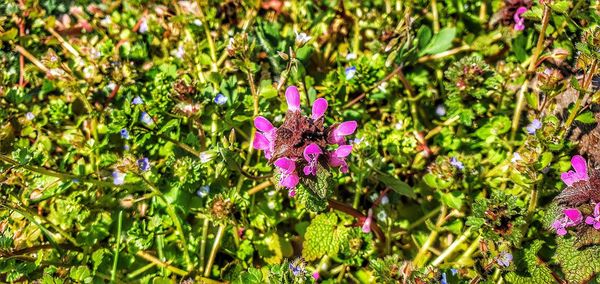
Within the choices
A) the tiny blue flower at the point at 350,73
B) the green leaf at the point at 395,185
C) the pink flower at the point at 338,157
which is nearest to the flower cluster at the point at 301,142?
the pink flower at the point at 338,157

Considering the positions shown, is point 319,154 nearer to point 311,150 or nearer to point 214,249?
point 311,150

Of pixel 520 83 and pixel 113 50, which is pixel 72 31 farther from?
pixel 520 83

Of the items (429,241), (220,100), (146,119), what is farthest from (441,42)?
(146,119)

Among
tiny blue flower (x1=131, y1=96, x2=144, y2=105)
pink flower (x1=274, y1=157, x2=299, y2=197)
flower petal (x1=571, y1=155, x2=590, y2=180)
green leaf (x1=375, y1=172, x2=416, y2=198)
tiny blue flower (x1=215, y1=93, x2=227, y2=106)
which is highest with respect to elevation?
pink flower (x1=274, y1=157, x2=299, y2=197)

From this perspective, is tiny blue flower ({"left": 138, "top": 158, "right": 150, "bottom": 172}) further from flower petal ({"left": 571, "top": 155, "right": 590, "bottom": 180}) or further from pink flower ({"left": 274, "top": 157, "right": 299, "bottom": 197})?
flower petal ({"left": 571, "top": 155, "right": 590, "bottom": 180})

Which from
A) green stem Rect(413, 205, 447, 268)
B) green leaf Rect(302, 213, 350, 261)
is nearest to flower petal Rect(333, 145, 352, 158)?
green leaf Rect(302, 213, 350, 261)

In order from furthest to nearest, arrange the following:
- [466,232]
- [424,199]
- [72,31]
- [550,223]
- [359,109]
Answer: [72,31] → [359,109] → [424,199] → [466,232] → [550,223]

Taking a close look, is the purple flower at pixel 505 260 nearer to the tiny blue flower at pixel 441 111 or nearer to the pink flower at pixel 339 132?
the pink flower at pixel 339 132

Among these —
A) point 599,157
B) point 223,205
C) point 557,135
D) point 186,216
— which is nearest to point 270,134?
point 223,205
